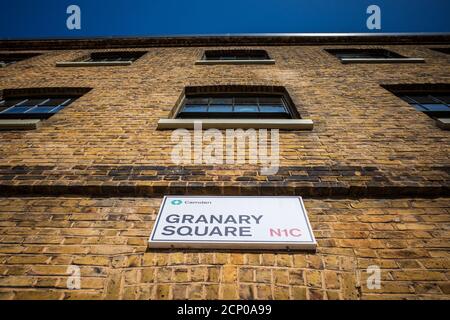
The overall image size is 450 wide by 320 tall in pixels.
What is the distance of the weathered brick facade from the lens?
1.70m

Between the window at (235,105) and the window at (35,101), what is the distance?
6.72 feet

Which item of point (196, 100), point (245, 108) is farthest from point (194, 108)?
point (245, 108)

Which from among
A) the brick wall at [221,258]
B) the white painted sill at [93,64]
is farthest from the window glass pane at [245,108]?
the white painted sill at [93,64]

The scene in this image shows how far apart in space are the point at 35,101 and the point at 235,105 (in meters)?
3.87

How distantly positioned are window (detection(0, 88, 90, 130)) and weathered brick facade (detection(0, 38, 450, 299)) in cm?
81

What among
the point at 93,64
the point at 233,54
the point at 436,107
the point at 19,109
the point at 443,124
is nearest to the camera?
the point at 443,124

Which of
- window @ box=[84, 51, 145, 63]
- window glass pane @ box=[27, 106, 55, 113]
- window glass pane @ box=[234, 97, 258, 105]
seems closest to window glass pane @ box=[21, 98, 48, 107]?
window glass pane @ box=[27, 106, 55, 113]

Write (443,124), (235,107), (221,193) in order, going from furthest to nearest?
(235,107) → (443,124) → (221,193)

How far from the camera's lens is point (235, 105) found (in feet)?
14.4

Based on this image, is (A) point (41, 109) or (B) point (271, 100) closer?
(A) point (41, 109)

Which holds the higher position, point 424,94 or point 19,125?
point 424,94

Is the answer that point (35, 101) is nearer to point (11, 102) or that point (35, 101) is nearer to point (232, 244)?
point (11, 102)

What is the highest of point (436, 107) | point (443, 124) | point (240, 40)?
point (240, 40)
